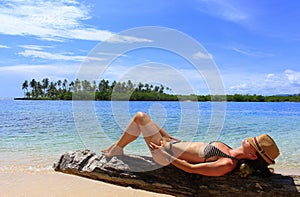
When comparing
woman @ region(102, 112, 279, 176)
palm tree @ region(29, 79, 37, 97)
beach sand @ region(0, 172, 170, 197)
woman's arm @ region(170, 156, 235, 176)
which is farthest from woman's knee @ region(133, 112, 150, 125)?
palm tree @ region(29, 79, 37, 97)

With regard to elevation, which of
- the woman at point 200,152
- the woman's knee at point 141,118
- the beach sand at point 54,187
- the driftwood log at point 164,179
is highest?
the woman's knee at point 141,118

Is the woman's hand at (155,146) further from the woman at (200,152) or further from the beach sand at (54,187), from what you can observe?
the beach sand at (54,187)

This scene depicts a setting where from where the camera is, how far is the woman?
142 inches

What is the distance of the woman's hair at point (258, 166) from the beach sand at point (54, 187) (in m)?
1.96

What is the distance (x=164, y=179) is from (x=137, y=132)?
79cm

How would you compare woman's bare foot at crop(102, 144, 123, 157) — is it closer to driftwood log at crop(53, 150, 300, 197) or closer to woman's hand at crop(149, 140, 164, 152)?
driftwood log at crop(53, 150, 300, 197)

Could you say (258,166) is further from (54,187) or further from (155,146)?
(54,187)

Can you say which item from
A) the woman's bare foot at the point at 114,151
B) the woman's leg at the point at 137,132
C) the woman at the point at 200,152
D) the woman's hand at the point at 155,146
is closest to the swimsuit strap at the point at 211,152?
the woman at the point at 200,152

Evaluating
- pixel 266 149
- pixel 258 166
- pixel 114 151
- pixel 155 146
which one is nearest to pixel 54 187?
pixel 114 151

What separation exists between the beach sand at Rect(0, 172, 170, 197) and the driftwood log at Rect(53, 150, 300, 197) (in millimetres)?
1320

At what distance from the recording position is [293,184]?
3432 mm

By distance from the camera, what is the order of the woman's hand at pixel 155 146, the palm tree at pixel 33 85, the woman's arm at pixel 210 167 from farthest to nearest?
the palm tree at pixel 33 85 < the woman's hand at pixel 155 146 < the woman's arm at pixel 210 167

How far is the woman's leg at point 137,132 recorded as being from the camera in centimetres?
414

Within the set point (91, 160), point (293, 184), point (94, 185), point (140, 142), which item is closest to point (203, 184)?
point (293, 184)
